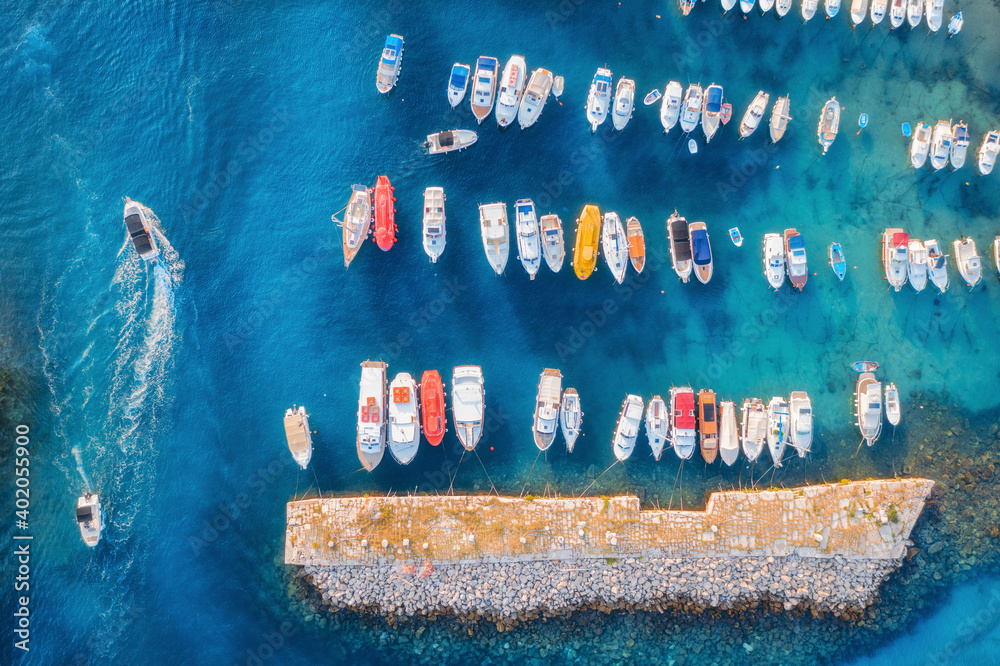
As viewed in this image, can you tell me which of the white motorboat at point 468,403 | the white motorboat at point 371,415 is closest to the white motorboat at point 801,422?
the white motorboat at point 468,403

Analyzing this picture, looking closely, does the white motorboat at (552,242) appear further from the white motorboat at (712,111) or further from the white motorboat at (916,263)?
the white motorboat at (916,263)

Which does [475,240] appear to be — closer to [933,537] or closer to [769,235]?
[769,235]

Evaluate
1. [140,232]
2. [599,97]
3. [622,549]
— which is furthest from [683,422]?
[140,232]

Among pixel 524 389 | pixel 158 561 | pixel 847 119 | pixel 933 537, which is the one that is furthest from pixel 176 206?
pixel 933 537

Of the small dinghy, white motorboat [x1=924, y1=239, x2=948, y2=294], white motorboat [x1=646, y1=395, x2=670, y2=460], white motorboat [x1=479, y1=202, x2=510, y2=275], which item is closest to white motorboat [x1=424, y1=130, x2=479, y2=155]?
white motorboat [x1=479, y1=202, x2=510, y2=275]

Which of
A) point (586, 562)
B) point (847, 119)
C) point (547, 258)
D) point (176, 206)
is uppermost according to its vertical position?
point (847, 119)

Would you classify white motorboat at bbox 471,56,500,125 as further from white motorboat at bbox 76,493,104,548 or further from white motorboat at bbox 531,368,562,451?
white motorboat at bbox 76,493,104,548
